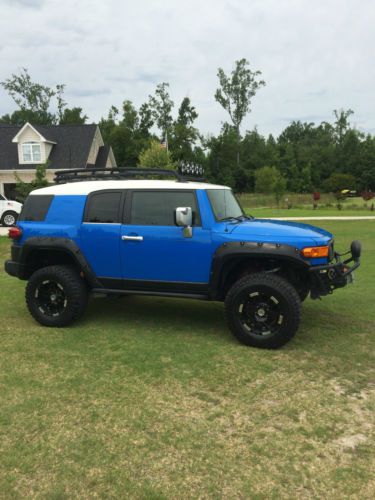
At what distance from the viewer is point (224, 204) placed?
213 inches

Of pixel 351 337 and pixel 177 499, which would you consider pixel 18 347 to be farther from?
pixel 351 337

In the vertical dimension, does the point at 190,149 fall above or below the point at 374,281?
above

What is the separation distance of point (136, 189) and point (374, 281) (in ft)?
16.9

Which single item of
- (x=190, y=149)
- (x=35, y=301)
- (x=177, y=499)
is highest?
(x=190, y=149)

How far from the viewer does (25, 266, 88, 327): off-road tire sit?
534cm

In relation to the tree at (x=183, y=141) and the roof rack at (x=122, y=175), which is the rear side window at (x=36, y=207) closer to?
the roof rack at (x=122, y=175)

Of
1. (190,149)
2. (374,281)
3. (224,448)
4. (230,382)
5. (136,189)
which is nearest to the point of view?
(224,448)

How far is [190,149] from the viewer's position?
5853 cm

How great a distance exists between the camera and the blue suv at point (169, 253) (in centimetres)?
468

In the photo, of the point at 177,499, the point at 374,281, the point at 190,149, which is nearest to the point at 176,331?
the point at 177,499

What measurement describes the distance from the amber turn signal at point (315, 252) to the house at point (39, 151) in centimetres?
2712

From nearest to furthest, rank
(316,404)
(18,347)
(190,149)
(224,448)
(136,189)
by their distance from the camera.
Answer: (224,448) → (316,404) → (18,347) → (136,189) → (190,149)

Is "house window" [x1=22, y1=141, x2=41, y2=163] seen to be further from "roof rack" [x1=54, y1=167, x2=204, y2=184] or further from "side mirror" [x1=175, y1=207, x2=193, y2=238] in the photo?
"side mirror" [x1=175, y1=207, x2=193, y2=238]

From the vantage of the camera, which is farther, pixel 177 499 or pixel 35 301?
pixel 35 301
